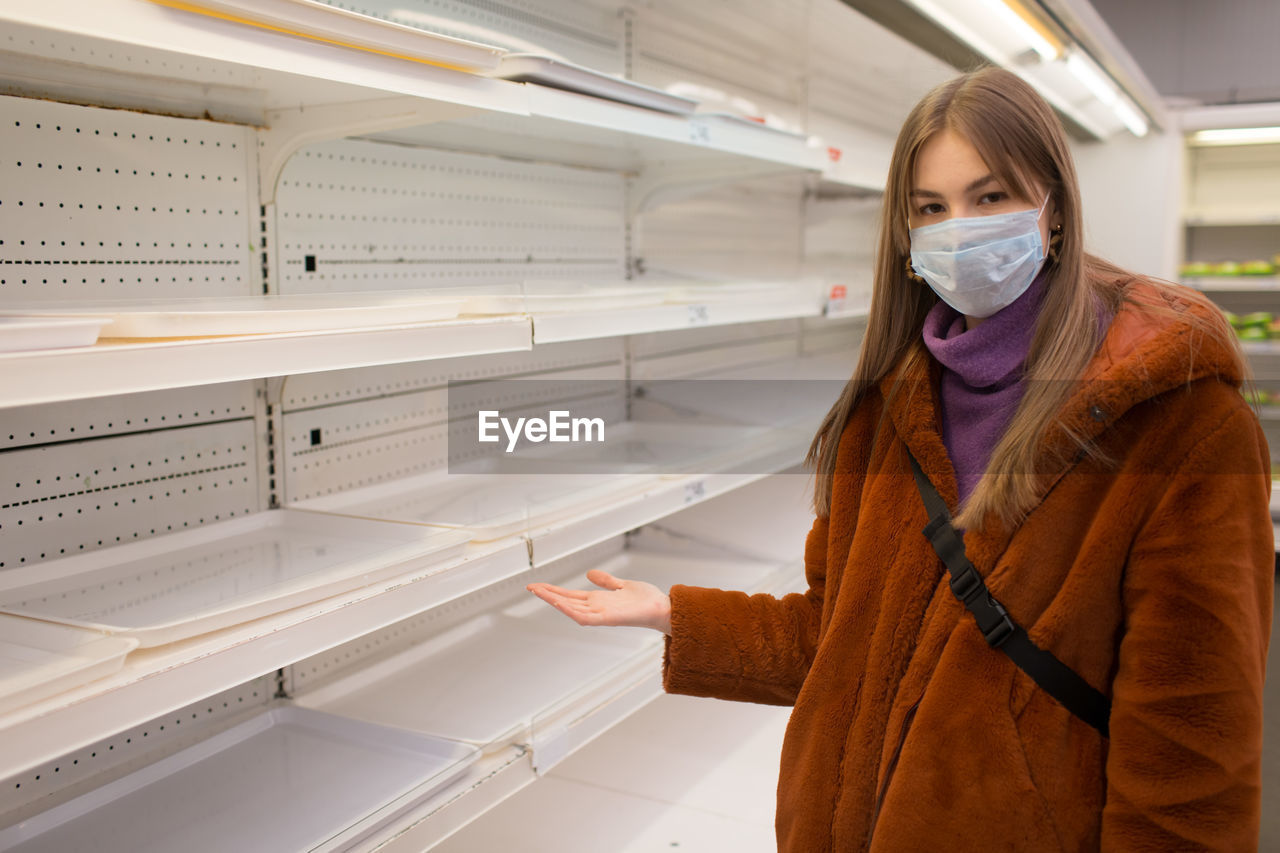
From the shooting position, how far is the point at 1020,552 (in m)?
1.07

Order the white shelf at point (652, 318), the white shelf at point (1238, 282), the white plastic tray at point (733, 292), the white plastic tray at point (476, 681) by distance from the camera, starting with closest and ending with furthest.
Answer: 1. the white shelf at point (652, 318)
2. the white plastic tray at point (476, 681)
3. the white plastic tray at point (733, 292)
4. the white shelf at point (1238, 282)

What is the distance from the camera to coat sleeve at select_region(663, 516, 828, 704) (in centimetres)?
135

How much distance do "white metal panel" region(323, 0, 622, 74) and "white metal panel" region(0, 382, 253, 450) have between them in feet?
2.58

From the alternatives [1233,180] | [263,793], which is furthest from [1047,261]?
[1233,180]

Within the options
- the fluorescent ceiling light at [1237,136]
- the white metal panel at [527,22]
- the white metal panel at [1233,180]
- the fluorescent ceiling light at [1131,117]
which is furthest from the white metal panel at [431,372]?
the white metal panel at [1233,180]

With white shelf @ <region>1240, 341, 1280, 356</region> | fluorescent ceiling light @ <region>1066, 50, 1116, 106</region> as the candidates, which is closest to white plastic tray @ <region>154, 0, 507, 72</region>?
fluorescent ceiling light @ <region>1066, 50, 1116, 106</region>

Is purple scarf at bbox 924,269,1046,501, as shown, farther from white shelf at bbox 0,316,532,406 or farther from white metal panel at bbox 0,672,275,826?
white metal panel at bbox 0,672,275,826

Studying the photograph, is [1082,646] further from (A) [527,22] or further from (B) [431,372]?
(A) [527,22]

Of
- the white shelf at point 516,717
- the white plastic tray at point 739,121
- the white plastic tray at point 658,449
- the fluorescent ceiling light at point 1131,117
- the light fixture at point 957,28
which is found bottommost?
the white shelf at point 516,717

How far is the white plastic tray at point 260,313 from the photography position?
3.63 feet

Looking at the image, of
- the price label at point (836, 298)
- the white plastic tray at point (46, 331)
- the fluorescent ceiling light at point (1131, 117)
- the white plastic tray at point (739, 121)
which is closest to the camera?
the white plastic tray at point (46, 331)

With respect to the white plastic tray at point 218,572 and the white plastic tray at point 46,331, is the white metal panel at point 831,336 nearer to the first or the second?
the white plastic tray at point 218,572

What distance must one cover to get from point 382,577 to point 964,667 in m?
0.83

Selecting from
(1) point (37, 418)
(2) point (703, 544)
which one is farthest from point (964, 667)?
(2) point (703, 544)
